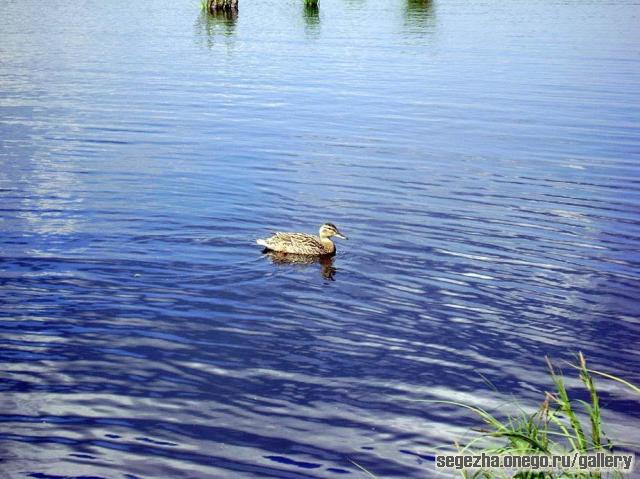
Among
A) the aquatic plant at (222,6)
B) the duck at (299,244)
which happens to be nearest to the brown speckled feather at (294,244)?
the duck at (299,244)

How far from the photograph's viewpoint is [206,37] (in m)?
43.8

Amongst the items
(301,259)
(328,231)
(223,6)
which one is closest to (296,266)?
(301,259)

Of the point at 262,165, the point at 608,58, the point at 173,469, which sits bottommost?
the point at 173,469

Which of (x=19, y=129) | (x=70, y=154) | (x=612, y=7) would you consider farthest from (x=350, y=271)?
(x=612, y=7)

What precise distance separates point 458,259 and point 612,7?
1986 inches

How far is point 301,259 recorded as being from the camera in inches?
569

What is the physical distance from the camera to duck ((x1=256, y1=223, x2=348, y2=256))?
14258mm

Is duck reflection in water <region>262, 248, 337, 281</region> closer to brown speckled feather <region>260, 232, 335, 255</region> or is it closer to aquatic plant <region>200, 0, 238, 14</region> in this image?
brown speckled feather <region>260, 232, 335, 255</region>

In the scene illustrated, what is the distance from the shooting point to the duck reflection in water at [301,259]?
A: 46.3ft

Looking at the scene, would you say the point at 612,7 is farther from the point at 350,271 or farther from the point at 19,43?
the point at 350,271

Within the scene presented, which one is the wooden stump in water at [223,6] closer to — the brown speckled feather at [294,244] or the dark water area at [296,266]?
the dark water area at [296,266]

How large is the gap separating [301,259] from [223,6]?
42874mm

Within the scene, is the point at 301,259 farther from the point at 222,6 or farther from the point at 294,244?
the point at 222,6

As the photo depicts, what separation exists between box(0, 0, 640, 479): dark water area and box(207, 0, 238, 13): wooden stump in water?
76.1 feet
